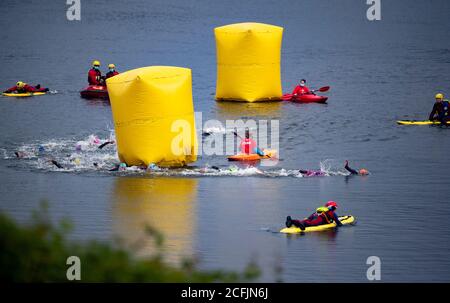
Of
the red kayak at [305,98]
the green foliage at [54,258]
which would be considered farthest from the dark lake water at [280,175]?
the green foliage at [54,258]

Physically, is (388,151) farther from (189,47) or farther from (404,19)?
(404,19)

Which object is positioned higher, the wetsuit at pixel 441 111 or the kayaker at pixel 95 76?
the kayaker at pixel 95 76

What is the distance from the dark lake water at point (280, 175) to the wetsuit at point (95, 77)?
128cm

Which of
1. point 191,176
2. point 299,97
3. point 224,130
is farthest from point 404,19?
point 191,176

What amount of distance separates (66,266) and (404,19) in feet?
350

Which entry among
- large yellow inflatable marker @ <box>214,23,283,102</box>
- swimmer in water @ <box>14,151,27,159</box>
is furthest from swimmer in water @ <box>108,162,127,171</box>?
large yellow inflatable marker @ <box>214,23,283,102</box>

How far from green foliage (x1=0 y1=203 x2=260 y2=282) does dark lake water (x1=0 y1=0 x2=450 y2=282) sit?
349 inches

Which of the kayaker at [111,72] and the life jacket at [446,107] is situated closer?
the life jacket at [446,107]

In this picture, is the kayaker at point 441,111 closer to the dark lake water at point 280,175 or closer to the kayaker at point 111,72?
the dark lake water at point 280,175

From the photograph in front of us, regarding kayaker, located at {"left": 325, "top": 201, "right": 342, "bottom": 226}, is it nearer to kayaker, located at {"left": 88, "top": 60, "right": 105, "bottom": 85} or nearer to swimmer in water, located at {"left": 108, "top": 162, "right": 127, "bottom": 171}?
swimmer in water, located at {"left": 108, "top": 162, "right": 127, "bottom": 171}

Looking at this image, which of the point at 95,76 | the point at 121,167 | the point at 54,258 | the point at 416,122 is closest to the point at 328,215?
the point at 121,167

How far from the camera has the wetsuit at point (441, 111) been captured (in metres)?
53.1

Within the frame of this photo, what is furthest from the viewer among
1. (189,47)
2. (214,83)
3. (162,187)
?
(189,47)
